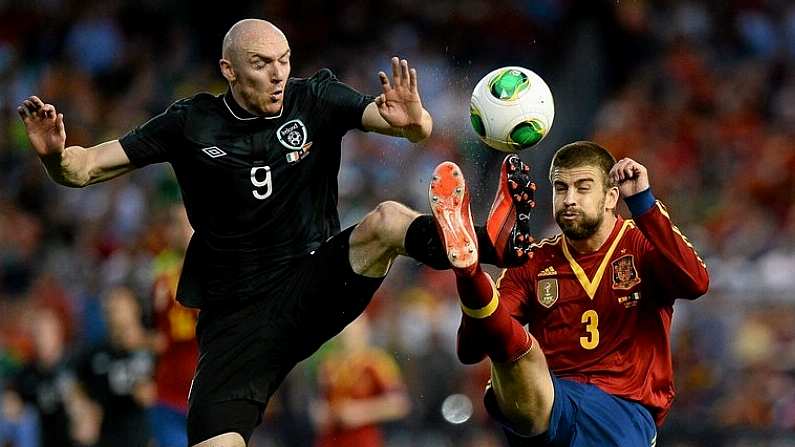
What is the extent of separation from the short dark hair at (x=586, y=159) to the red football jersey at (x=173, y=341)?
400cm

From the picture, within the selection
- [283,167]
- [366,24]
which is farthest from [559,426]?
[366,24]

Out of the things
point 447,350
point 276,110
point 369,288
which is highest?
point 276,110

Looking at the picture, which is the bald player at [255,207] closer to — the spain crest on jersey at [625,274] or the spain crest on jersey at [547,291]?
the spain crest on jersey at [547,291]

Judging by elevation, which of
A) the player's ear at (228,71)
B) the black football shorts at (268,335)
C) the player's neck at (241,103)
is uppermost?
the player's ear at (228,71)

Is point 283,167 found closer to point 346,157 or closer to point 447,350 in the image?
point 447,350

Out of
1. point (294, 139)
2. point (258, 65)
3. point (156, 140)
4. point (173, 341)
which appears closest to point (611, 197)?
point (294, 139)

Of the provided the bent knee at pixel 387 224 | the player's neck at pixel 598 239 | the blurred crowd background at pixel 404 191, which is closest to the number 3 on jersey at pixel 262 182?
the bent knee at pixel 387 224

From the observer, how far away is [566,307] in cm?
755

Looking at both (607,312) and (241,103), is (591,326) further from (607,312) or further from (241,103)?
(241,103)

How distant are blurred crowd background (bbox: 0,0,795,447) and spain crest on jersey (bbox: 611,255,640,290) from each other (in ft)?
10.3

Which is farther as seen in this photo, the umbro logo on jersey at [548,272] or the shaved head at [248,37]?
the umbro logo on jersey at [548,272]

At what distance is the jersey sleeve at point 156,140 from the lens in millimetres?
7465

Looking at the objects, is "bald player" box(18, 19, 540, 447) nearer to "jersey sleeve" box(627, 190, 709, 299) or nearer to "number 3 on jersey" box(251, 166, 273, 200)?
"number 3 on jersey" box(251, 166, 273, 200)

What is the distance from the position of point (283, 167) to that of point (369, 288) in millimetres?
691
